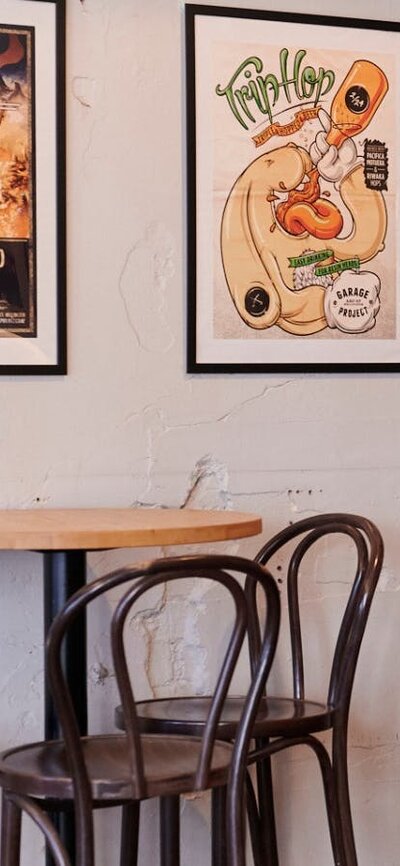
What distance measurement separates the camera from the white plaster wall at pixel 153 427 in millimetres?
3115

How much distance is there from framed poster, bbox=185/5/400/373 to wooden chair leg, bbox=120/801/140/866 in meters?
1.12

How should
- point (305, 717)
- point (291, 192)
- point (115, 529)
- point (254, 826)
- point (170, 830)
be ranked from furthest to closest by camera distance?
1. point (291, 192)
2. point (254, 826)
3. point (305, 717)
4. point (170, 830)
5. point (115, 529)

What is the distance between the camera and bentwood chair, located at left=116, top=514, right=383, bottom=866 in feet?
8.67

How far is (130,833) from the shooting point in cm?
272

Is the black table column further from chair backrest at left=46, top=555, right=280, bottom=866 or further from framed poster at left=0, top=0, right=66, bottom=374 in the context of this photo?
framed poster at left=0, top=0, right=66, bottom=374

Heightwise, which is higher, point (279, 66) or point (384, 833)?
point (279, 66)

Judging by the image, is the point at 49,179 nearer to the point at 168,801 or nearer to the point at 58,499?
the point at 58,499

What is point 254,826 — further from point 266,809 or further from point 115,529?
point 115,529

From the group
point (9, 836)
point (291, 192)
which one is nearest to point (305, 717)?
point (9, 836)

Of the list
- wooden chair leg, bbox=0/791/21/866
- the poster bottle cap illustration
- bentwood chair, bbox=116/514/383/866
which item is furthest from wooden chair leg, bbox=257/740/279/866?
the poster bottle cap illustration

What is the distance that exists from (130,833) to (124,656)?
89cm

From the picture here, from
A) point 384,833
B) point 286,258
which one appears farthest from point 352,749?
point 286,258

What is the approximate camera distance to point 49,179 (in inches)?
123

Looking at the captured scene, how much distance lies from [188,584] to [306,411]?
0.56m
